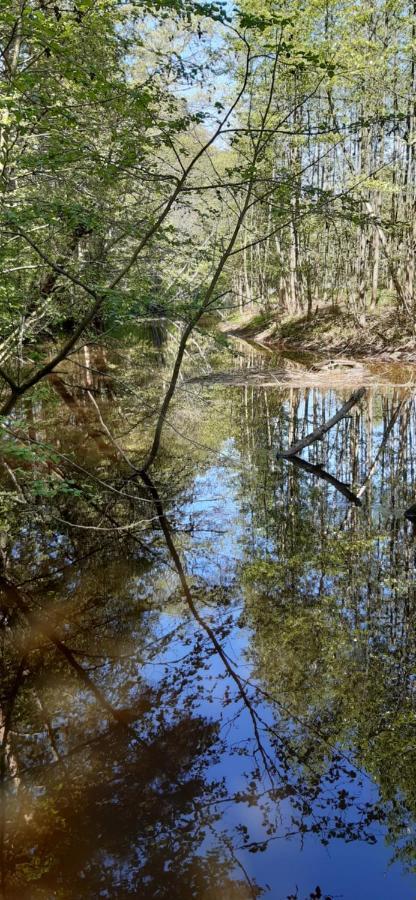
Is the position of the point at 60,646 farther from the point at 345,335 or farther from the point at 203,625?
the point at 345,335

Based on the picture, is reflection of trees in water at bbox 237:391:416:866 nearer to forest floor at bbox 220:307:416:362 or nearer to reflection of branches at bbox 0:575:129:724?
reflection of branches at bbox 0:575:129:724

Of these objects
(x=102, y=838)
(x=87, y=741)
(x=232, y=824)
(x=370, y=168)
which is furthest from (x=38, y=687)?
(x=370, y=168)

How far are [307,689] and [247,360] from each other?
807 inches

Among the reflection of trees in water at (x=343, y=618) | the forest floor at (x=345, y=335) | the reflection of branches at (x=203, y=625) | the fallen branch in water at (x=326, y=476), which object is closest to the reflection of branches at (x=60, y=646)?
the reflection of branches at (x=203, y=625)

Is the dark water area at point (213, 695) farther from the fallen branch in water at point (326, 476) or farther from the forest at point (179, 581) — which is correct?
the fallen branch in water at point (326, 476)

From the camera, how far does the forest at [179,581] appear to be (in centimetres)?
330

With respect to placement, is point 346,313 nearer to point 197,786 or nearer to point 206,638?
point 206,638

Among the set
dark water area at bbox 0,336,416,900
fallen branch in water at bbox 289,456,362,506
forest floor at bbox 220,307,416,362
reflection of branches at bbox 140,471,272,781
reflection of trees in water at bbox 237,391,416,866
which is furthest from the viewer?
forest floor at bbox 220,307,416,362

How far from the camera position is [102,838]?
129 inches

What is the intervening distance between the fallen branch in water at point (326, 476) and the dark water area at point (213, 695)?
0.39 ft

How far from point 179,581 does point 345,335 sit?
20227 mm

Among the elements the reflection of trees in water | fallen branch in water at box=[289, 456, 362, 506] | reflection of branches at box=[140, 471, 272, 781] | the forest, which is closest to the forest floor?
the forest

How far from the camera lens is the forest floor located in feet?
72.0

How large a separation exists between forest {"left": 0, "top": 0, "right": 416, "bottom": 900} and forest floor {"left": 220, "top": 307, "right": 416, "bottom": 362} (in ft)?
30.2
